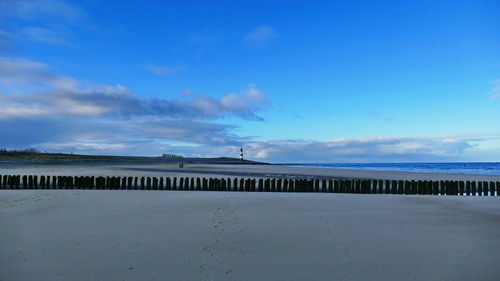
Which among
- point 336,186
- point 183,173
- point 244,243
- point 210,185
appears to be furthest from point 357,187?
point 183,173

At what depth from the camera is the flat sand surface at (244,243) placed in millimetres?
4398

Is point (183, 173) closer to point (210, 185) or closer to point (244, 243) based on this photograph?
point (210, 185)

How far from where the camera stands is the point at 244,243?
5777mm

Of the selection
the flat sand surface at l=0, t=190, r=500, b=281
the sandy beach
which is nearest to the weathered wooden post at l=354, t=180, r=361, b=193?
the sandy beach

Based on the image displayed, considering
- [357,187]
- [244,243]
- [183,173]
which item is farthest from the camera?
[183,173]

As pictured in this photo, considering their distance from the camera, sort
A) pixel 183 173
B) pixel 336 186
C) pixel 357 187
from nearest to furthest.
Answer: pixel 357 187 → pixel 336 186 → pixel 183 173

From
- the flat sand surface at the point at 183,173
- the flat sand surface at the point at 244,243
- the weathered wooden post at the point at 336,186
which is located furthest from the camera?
the flat sand surface at the point at 183,173

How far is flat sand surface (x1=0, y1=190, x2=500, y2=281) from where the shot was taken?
4398mm

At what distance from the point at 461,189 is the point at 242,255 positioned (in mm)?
14787

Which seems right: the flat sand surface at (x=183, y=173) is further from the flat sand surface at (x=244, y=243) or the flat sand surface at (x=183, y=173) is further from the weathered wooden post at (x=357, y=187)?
the flat sand surface at (x=244, y=243)

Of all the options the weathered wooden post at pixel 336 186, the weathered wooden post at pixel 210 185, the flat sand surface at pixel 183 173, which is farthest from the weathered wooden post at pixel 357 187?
the flat sand surface at pixel 183 173

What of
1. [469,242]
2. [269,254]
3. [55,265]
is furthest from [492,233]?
[55,265]

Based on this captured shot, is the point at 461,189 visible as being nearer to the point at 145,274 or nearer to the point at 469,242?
the point at 469,242

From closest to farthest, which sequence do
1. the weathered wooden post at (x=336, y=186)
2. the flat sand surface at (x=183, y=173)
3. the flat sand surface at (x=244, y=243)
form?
the flat sand surface at (x=244, y=243) < the weathered wooden post at (x=336, y=186) < the flat sand surface at (x=183, y=173)
